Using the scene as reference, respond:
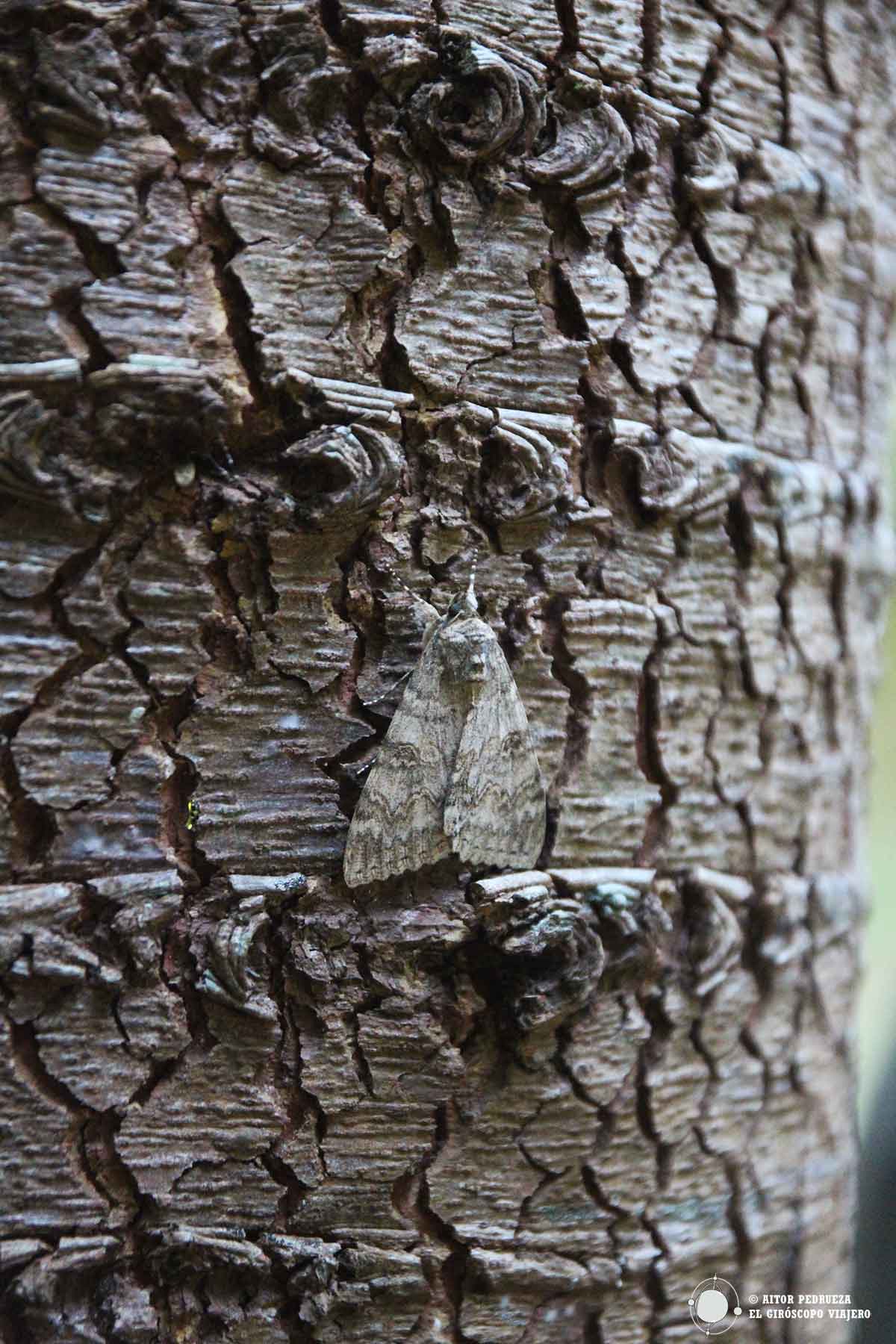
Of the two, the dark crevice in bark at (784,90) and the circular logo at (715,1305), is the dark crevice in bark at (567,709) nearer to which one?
the circular logo at (715,1305)

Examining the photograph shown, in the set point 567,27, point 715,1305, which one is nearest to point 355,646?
point 567,27

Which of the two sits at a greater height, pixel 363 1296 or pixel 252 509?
pixel 252 509

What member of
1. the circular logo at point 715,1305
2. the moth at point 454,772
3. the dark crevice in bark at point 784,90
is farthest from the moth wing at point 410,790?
the dark crevice in bark at point 784,90

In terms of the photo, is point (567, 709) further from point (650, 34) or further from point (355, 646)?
point (650, 34)

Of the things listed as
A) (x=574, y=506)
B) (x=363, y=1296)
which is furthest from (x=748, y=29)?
(x=363, y=1296)

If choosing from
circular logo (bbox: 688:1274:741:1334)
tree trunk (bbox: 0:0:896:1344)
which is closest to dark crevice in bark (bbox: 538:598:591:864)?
tree trunk (bbox: 0:0:896:1344)

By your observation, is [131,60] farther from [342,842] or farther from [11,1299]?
[11,1299]

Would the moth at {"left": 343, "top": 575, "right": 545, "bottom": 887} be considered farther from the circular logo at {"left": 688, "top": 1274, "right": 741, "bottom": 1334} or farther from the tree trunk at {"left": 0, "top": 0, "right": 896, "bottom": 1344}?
the circular logo at {"left": 688, "top": 1274, "right": 741, "bottom": 1334}
